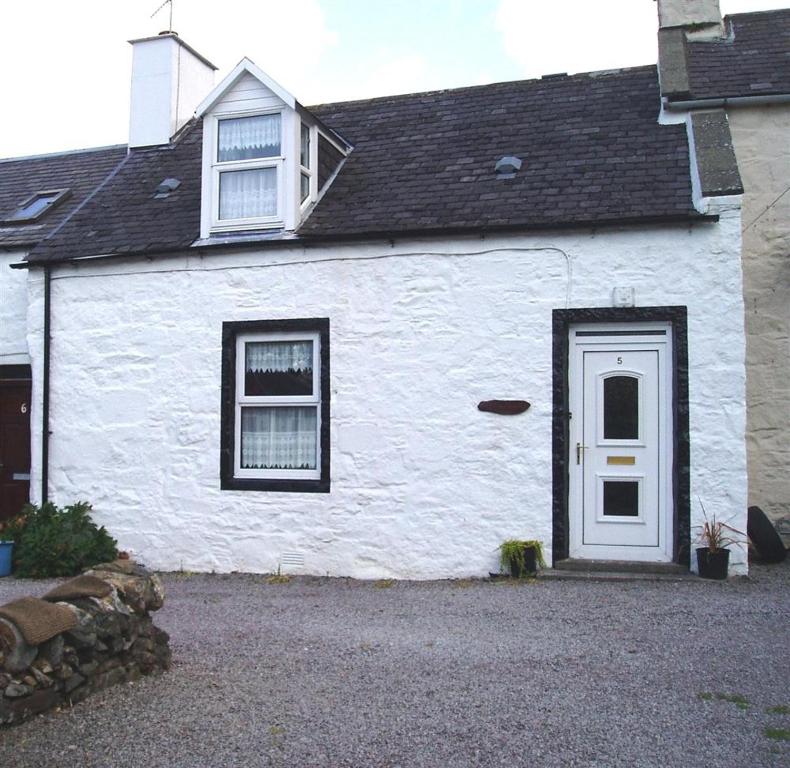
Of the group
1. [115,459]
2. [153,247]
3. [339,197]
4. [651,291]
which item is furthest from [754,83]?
[115,459]

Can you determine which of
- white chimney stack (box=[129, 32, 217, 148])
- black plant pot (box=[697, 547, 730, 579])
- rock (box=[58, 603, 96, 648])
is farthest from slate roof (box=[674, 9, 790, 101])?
rock (box=[58, 603, 96, 648])

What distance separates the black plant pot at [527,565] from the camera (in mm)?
8516

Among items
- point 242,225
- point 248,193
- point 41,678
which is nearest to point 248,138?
point 248,193

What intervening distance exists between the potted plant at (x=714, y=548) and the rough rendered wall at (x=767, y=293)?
184cm

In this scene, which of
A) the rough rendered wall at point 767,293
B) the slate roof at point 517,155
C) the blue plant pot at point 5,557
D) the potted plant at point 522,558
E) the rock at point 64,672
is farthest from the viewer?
the rough rendered wall at point 767,293

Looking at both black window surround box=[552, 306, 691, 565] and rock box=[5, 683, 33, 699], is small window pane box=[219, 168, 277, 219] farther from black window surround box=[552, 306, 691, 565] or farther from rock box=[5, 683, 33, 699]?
rock box=[5, 683, 33, 699]

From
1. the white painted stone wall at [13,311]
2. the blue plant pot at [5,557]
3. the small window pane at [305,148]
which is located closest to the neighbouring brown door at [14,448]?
the white painted stone wall at [13,311]

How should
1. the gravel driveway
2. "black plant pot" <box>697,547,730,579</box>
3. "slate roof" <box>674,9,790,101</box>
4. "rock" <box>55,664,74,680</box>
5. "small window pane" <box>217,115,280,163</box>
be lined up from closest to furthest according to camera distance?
the gravel driveway, "rock" <box>55,664,74,680</box>, "black plant pot" <box>697,547,730,579</box>, "small window pane" <box>217,115,280,163</box>, "slate roof" <box>674,9,790,101</box>

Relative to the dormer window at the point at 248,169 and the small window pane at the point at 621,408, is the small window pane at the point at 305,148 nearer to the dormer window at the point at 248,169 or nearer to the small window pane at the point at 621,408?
the dormer window at the point at 248,169

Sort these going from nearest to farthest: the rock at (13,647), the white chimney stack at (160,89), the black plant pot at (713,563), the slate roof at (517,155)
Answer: the rock at (13,647), the black plant pot at (713,563), the slate roof at (517,155), the white chimney stack at (160,89)

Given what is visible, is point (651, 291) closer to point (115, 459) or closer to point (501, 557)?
point (501, 557)

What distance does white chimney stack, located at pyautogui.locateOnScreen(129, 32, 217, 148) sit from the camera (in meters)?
13.0

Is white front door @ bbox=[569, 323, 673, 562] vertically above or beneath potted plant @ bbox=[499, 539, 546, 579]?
above

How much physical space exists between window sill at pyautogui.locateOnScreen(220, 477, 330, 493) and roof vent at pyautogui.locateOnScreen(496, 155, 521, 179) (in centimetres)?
381
